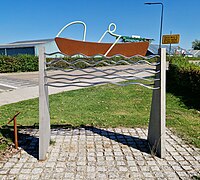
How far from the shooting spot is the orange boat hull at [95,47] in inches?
145

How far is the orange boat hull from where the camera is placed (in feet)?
12.1

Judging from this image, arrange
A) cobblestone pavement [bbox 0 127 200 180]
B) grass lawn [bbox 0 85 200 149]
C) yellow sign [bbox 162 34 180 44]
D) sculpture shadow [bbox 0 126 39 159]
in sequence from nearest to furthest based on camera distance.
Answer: cobblestone pavement [bbox 0 127 200 180] → sculpture shadow [bbox 0 126 39 159] → grass lawn [bbox 0 85 200 149] → yellow sign [bbox 162 34 180 44]

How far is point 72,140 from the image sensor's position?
4039 mm

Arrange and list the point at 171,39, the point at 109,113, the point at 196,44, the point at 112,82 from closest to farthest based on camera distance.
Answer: the point at 112,82 < the point at 109,113 < the point at 171,39 < the point at 196,44

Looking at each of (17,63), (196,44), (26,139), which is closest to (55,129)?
(26,139)

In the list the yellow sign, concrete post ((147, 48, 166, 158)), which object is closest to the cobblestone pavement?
concrete post ((147, 48, 166, 158))

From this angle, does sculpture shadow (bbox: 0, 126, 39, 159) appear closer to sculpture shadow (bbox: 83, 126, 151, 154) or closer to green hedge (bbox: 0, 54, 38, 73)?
sculpture shadow (bbox: 83, 126, 151, 154)

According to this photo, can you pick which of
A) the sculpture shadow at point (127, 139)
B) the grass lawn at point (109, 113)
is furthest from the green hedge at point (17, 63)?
the sculpture shadow at point (127, 139)

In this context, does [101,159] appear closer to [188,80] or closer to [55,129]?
[55,129]

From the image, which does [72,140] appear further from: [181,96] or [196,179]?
[181,96]

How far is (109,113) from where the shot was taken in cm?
589

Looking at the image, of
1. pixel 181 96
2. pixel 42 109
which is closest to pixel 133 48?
pixel 42 109

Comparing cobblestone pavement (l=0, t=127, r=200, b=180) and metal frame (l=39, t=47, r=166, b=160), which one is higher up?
metal frame (l=39, t=47, r=166, b=160)

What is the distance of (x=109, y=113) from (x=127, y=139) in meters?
1.83
